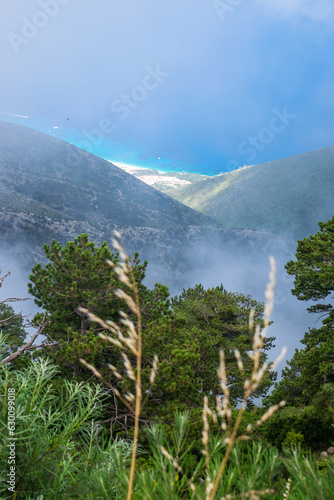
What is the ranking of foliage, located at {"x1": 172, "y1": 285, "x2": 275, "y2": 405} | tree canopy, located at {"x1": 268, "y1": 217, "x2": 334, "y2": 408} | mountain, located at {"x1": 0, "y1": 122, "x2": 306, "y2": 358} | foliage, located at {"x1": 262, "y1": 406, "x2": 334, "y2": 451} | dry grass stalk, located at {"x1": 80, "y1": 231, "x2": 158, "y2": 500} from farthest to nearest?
1. mountain, located at {"x1": 0, "y1": 122, "x2": 306, "y2": 358}
2. foliage, located at {"x1": 172, "y1": 285, "x2": 275, "y2": 405}
3. foliage, located at {"x1": 262, "y1": 406, "x2": 334, "y2": 451}
4. tree canopy, located at {"x1": 268, "y1": 217, "x2": 334, "y2": 408}
5. dry grass stalk, located at {"x1": 80, "y1": 231, "x2": 158, "y2": 500}

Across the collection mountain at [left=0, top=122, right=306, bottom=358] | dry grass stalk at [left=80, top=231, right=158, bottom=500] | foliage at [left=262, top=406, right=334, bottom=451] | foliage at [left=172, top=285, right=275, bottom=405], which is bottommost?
foliage at [left=262, top=406, right=334, bottom=451]

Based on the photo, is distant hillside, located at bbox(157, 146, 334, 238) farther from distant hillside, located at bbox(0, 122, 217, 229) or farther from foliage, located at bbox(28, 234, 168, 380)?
foliage, located at bbox(28, 234, 168, 380)

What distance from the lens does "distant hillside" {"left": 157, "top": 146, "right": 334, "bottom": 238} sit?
15312 centimetres

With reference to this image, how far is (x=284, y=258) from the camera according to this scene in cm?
15475

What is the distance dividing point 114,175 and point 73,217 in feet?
172

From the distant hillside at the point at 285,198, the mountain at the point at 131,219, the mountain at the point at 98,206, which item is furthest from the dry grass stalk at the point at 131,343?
the distant hillside at the point at 285,198

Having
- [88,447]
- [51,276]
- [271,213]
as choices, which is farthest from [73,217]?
[88,447]

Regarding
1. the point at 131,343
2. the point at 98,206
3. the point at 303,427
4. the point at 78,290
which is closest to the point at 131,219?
the point at 98,206

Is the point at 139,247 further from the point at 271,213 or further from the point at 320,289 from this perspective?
the point at 320,289

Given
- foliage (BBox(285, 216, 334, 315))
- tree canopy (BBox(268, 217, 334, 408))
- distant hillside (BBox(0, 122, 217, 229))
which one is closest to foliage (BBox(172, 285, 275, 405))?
tree canopy (BBox(268, 217, 334, 408))

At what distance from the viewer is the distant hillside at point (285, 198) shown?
6029 inches

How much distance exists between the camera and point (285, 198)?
546 feet

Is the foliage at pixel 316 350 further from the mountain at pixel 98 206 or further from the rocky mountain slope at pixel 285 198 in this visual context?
the rocky mountain slope at pixel 285 198

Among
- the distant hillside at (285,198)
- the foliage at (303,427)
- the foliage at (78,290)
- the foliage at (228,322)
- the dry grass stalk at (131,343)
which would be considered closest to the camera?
the dry grass stalk at (131,343)
